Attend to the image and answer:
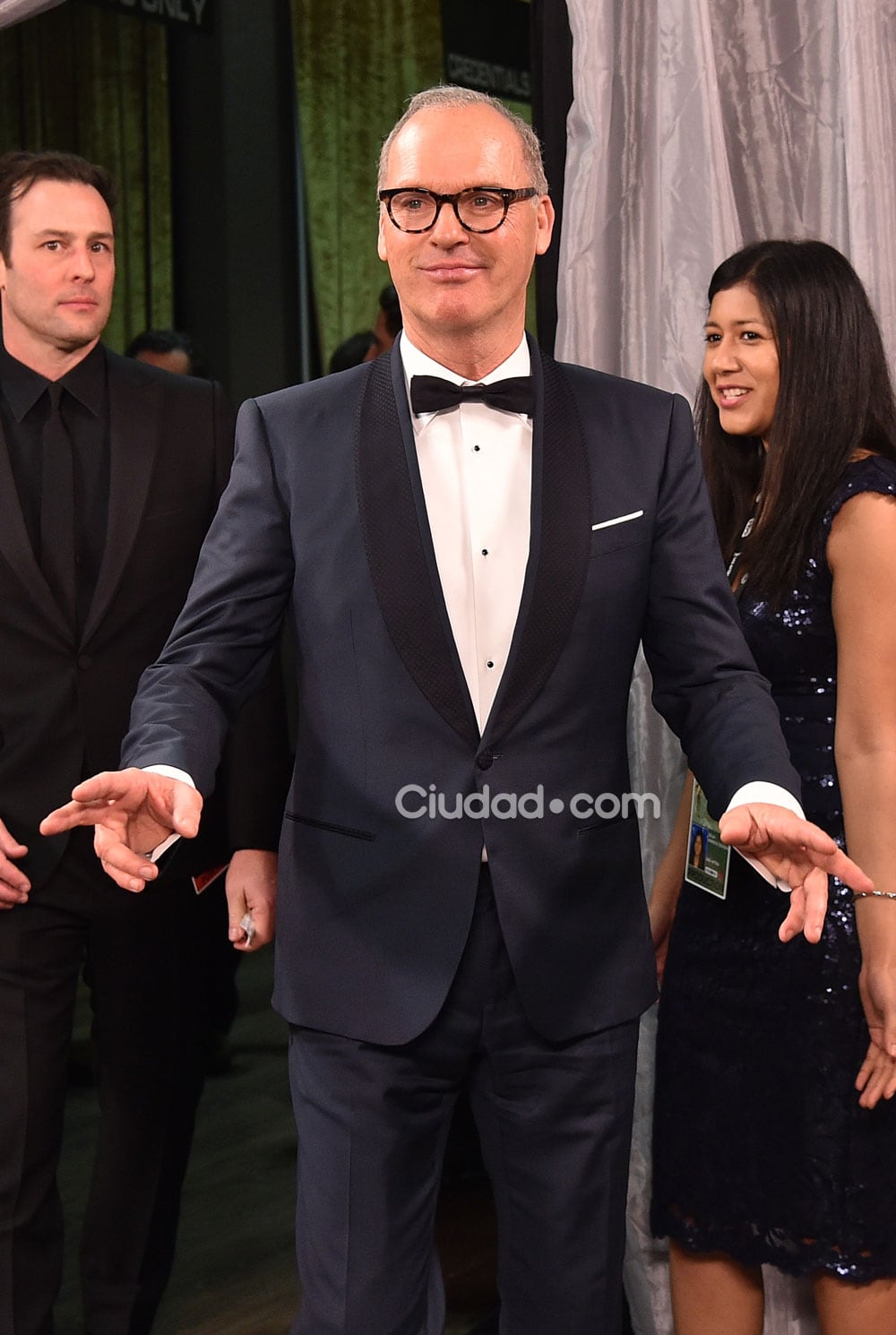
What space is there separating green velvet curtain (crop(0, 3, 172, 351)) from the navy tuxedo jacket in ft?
16.3

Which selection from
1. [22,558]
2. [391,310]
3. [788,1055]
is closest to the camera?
[788,1055]

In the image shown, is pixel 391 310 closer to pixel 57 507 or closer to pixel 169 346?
pixel 169 346

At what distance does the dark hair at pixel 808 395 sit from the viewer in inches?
74.1

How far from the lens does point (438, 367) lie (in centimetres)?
163

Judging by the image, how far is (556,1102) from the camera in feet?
5.16

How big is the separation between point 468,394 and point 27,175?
1.00 m

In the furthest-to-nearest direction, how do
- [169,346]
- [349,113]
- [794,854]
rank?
[349,113] → [169,346] → [794,854]

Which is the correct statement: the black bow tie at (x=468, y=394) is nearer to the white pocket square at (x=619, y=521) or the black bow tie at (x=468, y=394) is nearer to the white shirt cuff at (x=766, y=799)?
the white pocket square at (x=619, y=521)

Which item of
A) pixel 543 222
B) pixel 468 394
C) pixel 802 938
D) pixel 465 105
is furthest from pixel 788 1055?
pixel 465 105

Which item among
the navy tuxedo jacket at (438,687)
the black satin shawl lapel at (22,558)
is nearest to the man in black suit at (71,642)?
the black satin shawl lapel at (22,558)

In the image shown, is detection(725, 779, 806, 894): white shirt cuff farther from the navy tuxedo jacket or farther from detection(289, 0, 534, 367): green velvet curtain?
detection(289, 0, 534, 367): green velvet curtain

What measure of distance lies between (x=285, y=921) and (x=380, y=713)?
0.26 m

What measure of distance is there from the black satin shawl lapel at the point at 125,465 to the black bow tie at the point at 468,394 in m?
0.73

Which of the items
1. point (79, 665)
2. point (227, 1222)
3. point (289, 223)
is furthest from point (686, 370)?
point (289, 223)
